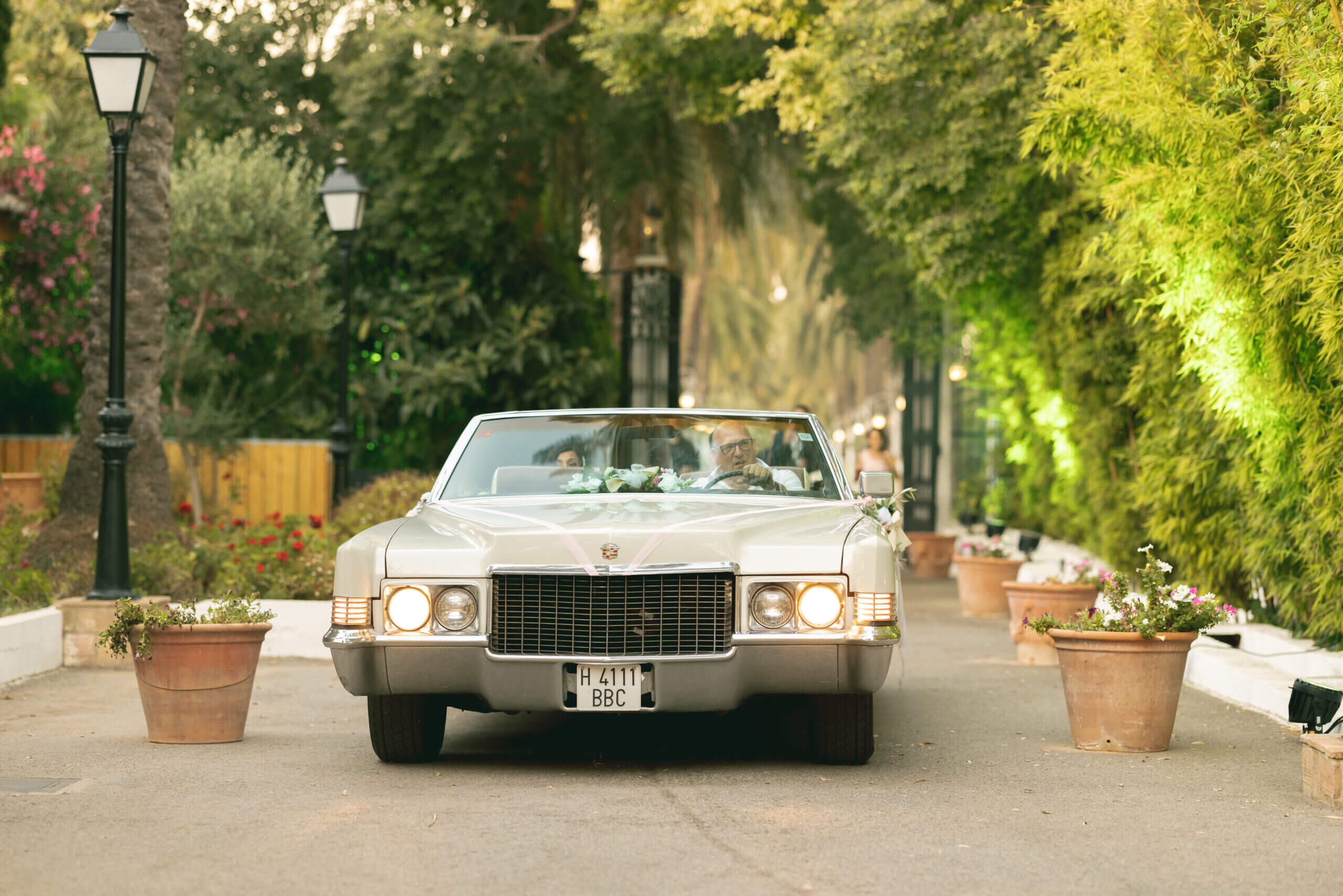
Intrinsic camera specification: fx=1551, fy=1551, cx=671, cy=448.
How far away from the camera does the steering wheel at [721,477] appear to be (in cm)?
790

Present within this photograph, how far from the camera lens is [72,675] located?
1030 centimetres

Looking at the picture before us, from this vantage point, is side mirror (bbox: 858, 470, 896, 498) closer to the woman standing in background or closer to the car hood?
the car hood

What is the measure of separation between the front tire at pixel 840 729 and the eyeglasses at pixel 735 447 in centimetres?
158

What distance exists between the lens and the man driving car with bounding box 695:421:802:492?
7.90m

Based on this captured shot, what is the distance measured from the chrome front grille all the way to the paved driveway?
0.60 meters

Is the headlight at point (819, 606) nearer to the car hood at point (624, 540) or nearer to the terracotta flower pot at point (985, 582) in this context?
the car hood at point (624, 540)

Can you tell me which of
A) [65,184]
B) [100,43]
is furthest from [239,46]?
[100,43]

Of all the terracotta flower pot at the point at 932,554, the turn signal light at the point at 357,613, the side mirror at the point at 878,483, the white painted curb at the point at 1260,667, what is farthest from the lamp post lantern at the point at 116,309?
the terracotta flower pot at the point at 932,554

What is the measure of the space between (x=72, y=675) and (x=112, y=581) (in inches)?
28.9

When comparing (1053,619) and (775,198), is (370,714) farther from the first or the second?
(775,198)

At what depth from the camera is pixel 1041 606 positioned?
1144 centimetres

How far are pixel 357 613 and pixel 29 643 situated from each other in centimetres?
447

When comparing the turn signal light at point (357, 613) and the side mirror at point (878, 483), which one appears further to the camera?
the side mirror at point (878, 483)

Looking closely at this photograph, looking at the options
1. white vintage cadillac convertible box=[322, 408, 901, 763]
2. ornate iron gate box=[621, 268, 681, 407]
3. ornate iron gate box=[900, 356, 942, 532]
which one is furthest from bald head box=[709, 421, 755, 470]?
ornate iron gate box=[900, 356, 942, 532]
